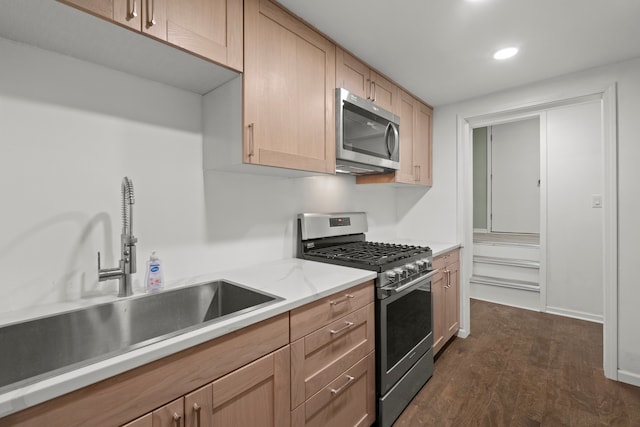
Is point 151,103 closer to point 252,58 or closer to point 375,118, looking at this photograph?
point 252,58

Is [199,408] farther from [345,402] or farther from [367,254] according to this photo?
[367,254]

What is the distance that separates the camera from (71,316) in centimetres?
104

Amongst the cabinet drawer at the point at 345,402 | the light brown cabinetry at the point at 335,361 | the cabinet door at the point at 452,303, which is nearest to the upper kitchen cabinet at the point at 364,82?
the light brown cabinetry at the point at 335,361

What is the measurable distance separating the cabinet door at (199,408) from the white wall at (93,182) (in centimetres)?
67

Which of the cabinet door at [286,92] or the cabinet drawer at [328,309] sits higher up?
the cabinet door at [286,92]

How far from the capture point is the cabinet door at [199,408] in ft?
2.77

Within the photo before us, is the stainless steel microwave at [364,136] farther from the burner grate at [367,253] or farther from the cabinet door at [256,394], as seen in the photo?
the cabinet door at [256,394]

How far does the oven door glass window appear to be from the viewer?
5.53ft

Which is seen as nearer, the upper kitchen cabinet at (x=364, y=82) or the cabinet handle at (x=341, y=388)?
the cabinet handle at (x=341, y=388)

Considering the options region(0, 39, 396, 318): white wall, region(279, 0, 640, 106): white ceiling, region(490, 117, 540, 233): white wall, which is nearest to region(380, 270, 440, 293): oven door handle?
region(0, 39, 396, 318): white wall

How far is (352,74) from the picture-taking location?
6.36ft

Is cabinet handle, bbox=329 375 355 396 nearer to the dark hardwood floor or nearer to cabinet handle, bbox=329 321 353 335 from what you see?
cabinet handle, bbox=329 321 353 335

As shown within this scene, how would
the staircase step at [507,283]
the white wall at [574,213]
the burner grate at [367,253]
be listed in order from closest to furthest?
the burner grate at [367,253], the white wall at [574,213], the staircase step at [507,283]

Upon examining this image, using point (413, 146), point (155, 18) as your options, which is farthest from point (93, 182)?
point (413, 146)
